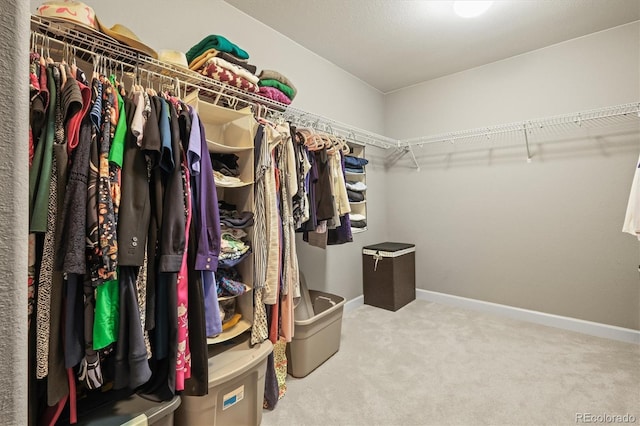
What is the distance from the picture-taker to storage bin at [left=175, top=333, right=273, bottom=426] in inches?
51.4

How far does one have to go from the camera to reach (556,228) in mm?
2711

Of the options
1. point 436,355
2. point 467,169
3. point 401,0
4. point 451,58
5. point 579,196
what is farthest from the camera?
point 467,169

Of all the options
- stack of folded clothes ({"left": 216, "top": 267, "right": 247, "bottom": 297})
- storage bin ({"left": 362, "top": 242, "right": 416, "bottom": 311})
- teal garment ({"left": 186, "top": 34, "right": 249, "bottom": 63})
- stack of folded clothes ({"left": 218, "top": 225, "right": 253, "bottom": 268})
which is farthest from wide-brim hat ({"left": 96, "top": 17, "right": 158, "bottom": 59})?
storage bin ({"left": 362, "top": 242, "right": 416, "bottom": 311})

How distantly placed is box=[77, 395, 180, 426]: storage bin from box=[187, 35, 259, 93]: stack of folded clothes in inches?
56.9

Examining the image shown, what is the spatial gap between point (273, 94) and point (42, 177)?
129 cm

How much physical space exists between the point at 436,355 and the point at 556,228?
5.20ft

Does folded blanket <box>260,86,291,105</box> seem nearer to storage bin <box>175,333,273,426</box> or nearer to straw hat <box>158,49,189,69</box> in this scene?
straw hat <box>158,49,189,69</box>

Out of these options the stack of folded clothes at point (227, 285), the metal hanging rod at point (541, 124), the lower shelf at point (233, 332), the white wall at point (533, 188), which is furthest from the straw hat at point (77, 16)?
the white wall at point (533, 188)

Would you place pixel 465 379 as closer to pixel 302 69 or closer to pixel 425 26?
pixel 425 26

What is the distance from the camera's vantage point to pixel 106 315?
951 millimetres

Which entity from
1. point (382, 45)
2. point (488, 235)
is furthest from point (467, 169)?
point (382, 45)

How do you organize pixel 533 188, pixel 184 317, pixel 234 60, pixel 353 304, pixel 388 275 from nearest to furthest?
pixel 184 317 → pixel 234 60 → pixel 533 188 → pixel 388 275 → pixel 353 304

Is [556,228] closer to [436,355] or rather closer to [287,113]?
[436,355]

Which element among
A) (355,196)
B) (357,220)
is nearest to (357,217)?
(357,220)
